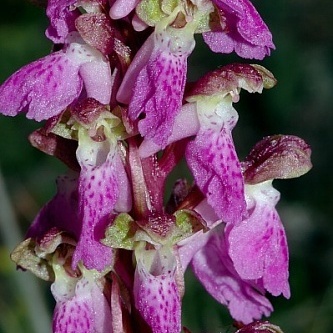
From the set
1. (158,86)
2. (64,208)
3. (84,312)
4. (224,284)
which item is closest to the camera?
(158,86)

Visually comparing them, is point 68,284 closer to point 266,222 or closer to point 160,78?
point 266,222

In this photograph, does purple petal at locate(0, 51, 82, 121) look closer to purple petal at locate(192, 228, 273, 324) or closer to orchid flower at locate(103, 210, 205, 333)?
orchid flower at locate(103, 210, 205, 333)

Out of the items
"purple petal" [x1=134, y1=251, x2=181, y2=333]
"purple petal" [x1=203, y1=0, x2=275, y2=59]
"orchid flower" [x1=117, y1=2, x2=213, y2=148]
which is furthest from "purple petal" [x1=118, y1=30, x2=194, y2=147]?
"purple petal" [x1=134, y1=251, x2=181, y2=333]

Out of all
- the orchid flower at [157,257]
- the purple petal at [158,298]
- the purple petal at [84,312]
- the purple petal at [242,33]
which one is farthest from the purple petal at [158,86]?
the purple petal at [84,312]

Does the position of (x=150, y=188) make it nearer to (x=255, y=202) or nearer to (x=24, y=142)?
(x=255, y=202)

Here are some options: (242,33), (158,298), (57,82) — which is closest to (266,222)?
(158,298)

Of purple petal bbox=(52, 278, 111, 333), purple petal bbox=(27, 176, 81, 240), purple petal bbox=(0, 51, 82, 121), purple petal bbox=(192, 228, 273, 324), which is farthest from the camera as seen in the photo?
purple petal bbox=(192, 228, 273, 324)

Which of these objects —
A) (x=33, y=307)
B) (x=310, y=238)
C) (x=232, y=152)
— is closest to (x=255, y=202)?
(x=232, y=152)
